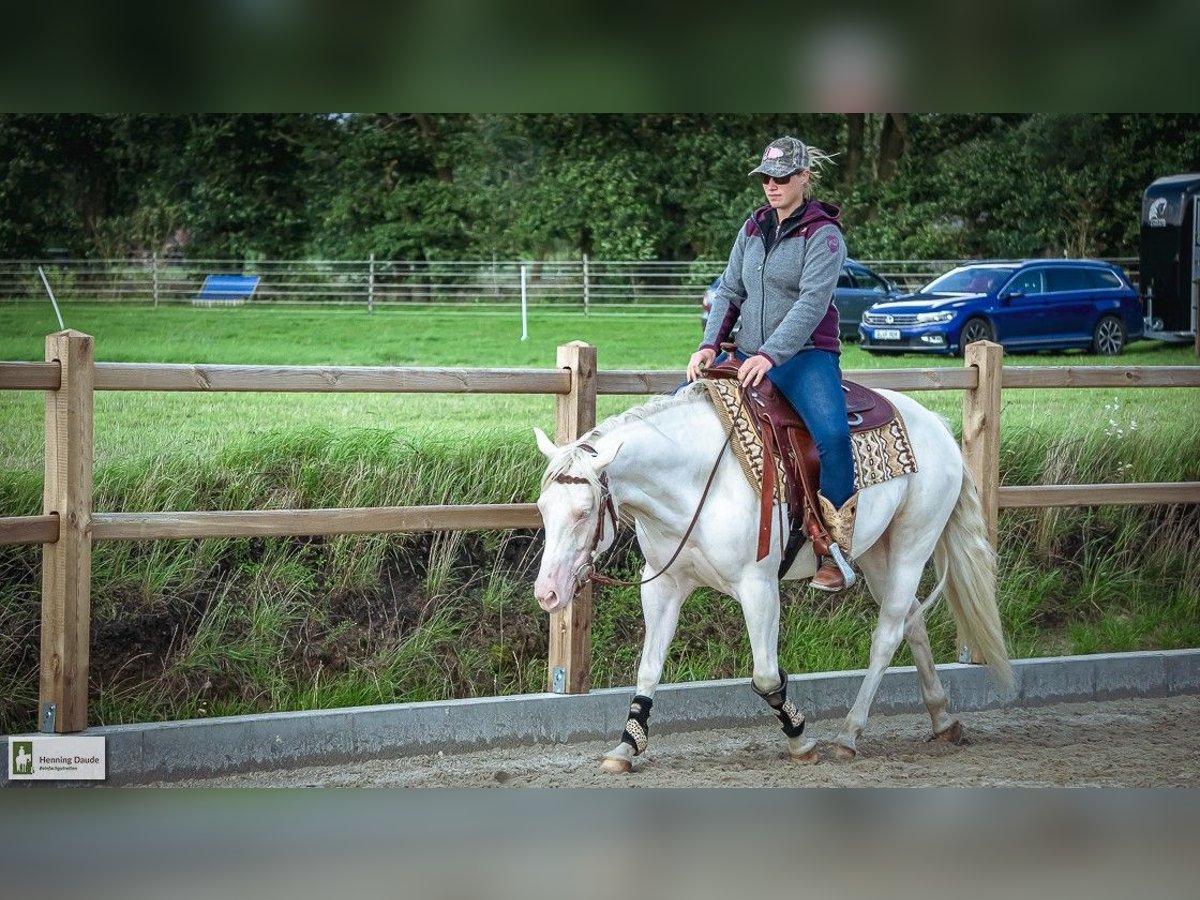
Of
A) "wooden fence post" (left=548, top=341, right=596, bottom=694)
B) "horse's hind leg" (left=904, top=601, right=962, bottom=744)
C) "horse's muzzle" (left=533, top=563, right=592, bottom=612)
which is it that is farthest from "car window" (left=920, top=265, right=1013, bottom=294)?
"horse's muzzle" (left=533, top=563, right=592, bottom=612)

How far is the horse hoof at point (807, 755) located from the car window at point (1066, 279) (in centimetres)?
930

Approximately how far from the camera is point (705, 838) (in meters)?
4.80

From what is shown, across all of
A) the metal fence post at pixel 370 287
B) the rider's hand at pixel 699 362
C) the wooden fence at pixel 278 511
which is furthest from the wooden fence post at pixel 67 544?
the metal fence post at pixel 370 287

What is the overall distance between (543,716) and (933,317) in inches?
366

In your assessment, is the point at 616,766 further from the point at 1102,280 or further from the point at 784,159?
the point at 1102,280

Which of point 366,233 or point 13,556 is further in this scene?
point 366,233

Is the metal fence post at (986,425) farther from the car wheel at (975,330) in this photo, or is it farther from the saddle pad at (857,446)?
the car wheel at (975,330)

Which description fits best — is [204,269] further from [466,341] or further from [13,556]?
[13,556]

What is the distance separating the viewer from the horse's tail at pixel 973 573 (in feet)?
19.5

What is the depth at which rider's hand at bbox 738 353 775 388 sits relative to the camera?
507cm
